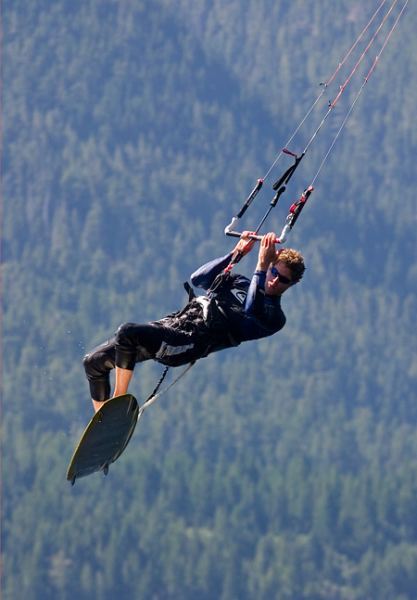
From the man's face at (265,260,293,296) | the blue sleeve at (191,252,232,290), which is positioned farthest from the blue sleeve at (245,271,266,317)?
the blue sleeve at (191,252,232,290)

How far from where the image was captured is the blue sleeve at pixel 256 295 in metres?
16.9

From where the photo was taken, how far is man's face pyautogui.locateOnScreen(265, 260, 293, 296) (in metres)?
17.0

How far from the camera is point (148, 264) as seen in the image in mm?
180375

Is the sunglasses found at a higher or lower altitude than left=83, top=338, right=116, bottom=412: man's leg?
lower

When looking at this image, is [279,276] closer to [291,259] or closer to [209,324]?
[291,259]

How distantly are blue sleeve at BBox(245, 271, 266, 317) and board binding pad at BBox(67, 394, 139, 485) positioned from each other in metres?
1.37

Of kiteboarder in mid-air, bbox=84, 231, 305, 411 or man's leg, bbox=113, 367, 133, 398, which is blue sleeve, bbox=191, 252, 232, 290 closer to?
kiteboarder in mid-air, bbox=84, 231, 305, 411

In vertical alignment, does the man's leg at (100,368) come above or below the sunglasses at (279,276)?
above

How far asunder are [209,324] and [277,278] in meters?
0.87

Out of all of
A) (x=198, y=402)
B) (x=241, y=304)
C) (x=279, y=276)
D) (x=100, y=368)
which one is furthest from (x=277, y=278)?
(x=198, y=402)

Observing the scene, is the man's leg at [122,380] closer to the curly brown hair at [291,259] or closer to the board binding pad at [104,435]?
the board binding pad at [104,435]

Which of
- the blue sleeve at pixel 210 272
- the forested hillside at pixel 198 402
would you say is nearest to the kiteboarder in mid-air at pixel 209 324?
the blue sleeve at pixel 210 272

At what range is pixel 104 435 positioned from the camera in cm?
1766

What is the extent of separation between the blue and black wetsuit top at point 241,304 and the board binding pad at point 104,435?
119 cm
